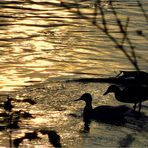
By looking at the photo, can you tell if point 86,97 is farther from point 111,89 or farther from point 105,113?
point 111,89

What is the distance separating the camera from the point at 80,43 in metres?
24.4

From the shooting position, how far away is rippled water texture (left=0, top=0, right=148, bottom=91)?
20.4 meters

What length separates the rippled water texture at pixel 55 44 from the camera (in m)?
20.4

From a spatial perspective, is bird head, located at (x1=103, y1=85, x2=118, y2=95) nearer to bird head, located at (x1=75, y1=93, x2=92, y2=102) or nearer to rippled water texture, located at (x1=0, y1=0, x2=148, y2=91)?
bird head, located at (x1=75, y1=93, x2=92, y2=102)

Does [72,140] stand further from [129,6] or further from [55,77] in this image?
[129,6]

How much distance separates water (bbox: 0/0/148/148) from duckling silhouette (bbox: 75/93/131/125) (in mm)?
215

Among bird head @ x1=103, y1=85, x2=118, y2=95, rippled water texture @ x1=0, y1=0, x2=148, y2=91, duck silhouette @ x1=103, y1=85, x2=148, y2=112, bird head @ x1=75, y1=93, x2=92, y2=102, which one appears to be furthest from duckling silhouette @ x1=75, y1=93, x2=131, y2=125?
rippled water texture @ x1=0, y1=0, x2=148, y2=91

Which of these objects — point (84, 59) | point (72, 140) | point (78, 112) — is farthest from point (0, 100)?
point (84, 59)

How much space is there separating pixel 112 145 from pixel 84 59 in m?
8.46

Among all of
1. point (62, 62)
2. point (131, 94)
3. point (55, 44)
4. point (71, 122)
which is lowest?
point (71, 122)

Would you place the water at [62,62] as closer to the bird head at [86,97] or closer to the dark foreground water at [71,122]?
the dark foreground water at [71,122]

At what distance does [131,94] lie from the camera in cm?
1733

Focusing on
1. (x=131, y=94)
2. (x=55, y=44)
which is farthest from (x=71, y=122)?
(x=55, y=44)

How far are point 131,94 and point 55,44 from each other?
288 inches
